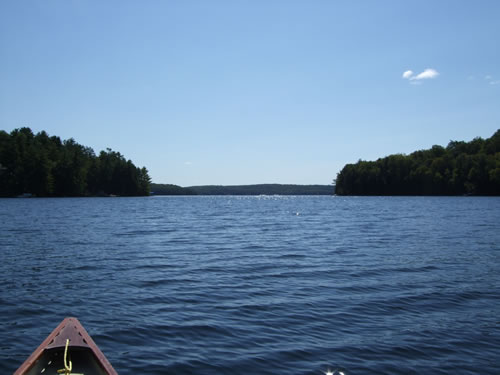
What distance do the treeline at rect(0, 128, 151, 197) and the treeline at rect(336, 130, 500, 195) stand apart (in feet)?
325

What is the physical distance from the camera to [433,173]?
510 ft

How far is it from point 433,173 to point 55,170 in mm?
136205

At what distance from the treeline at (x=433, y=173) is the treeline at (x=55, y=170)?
99.1m

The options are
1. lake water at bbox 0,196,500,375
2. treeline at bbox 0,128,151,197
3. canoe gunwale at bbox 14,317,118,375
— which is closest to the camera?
canoe gunwale at bbox 14,317,118,375

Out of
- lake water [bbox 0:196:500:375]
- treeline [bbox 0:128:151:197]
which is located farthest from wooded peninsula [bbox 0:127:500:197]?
lake water [bbox 0:196:500:375]

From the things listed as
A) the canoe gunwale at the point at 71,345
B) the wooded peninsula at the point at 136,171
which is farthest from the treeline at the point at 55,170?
the canoe gunwale at the point at 71,345

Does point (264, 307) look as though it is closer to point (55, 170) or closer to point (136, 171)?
point (55, 170)

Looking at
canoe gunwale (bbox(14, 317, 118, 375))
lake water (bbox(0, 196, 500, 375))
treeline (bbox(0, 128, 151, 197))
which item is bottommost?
lake water (bbox(0, 196, 500, 375))

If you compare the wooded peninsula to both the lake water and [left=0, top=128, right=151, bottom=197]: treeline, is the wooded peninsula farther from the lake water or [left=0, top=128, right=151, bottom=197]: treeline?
the lake water

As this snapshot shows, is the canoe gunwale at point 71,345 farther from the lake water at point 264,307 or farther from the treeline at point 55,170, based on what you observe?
the treeline at point 55,170

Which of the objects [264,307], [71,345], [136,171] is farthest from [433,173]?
[71,345]

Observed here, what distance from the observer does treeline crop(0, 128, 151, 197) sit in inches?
4550

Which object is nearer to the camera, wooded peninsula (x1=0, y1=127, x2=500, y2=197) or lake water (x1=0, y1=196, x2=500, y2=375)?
lake water (x1=0, y1=196, x2=500, y2=375)

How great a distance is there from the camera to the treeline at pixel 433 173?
14000 centimetres
